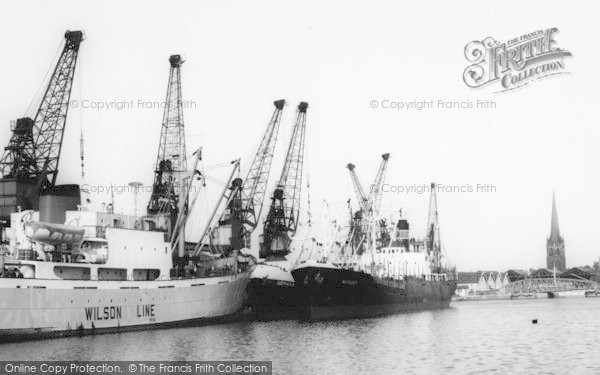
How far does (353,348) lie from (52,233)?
21.8 meters

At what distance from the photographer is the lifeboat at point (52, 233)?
48375mm

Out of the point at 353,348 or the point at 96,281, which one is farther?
the point at 96,281

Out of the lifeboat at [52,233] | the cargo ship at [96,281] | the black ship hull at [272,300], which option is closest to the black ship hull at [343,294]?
the black ship hull at [272,300]

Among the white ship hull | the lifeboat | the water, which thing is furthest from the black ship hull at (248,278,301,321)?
the lifeboat

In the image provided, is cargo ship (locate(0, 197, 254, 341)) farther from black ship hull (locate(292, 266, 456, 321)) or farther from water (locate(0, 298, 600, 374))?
black ship hull (locate(292, 266, 456, 321))

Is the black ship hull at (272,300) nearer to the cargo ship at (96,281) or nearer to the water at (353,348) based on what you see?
the cargo ship at (96,281)

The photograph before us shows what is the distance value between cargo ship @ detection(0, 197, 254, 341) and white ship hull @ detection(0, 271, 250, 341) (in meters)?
0.06

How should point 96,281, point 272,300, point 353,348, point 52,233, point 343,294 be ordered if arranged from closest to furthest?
point 353,348
point 52,233
point 96,281
point 343,294
point 272,300

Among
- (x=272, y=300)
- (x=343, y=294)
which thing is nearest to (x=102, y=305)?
(x=343, y=294)

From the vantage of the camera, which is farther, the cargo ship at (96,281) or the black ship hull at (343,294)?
the black ship hull at (343,294)

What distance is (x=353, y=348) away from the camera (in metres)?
44.9

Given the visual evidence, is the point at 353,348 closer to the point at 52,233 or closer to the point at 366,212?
the point at 52,233

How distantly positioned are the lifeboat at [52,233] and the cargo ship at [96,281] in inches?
2.5

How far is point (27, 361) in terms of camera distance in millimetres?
36594
